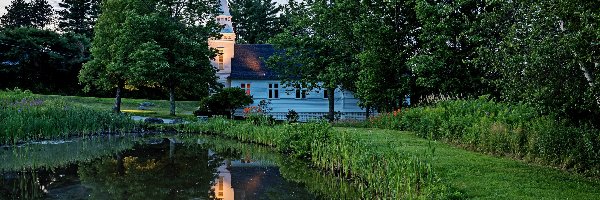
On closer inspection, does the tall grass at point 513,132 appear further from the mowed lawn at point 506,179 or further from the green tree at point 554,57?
the green tree at point 554,57

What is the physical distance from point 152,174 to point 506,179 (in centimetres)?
821

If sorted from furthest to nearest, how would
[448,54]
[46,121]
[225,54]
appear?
[225,54], [448,54], [46,121]

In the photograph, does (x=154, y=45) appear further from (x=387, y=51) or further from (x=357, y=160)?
(x=357, y=160)

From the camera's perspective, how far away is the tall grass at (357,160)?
8398 millimetres

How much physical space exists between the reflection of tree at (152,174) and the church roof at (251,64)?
64.2 ft

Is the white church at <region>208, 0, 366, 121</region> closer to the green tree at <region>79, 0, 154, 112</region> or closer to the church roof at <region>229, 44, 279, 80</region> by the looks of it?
the church roof at <region>229, 44, 279, 80</region>

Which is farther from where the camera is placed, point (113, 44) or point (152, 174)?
point (113, 44)

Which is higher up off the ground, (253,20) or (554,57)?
(253,20)

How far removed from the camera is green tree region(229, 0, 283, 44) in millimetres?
67938

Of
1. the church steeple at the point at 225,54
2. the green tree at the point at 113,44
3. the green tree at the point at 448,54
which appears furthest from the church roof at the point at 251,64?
the green tree at the point at 448,54

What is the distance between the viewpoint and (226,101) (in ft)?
106

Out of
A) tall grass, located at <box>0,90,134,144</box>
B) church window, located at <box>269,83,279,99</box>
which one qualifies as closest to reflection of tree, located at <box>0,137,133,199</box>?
tall grass, located at <box>0,90,134,144</box>

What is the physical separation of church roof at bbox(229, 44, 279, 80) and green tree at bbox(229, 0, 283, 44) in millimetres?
25414

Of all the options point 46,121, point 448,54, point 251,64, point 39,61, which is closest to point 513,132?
point 448,54
